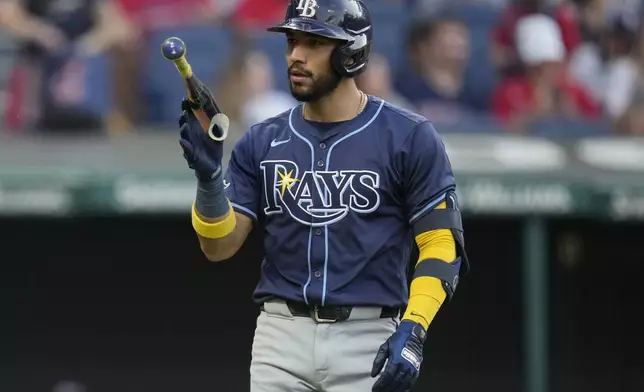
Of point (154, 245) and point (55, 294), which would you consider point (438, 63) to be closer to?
point (154, 245)

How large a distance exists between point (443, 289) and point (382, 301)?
0.20 m

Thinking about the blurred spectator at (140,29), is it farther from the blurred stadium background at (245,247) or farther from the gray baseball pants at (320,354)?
the gray baseball pants at (320,354)

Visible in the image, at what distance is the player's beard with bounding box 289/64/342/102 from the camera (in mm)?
3533

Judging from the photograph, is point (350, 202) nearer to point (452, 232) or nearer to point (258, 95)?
point (452, 232)

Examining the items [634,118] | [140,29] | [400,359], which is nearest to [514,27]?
[634,118]

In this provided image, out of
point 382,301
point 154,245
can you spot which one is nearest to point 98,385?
point 154,245

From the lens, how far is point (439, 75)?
6922 mm

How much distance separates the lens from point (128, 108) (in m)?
6.88

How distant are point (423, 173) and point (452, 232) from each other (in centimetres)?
18

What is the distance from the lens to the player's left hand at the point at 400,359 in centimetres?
327

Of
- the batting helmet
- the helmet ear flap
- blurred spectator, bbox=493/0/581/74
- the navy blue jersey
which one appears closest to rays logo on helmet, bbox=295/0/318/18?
the batting helmet

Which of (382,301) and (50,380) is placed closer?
(382,301)

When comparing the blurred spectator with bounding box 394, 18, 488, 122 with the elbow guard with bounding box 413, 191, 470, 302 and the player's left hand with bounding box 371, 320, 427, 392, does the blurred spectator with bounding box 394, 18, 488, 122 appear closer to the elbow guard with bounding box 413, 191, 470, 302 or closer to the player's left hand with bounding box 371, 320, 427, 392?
the elbow guard with bounding box 413, 191, 470, 302

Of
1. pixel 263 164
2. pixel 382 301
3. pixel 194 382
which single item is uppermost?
pixel 263 164
